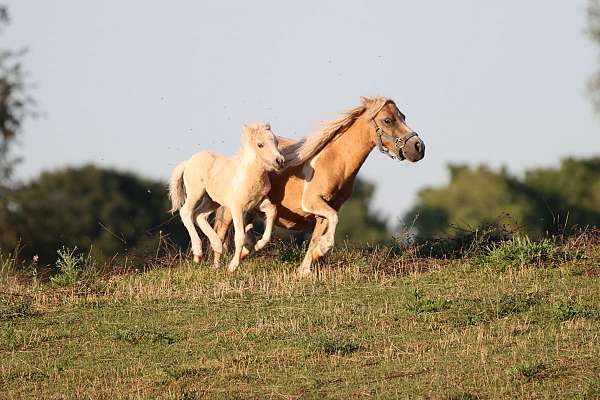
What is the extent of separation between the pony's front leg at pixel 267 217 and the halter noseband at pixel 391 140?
177cm

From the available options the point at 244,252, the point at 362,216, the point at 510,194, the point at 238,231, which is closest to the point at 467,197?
the point at 510,194

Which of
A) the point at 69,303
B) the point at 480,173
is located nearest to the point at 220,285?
the point at 69,303

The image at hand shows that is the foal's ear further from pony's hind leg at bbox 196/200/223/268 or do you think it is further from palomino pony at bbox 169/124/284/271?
pony's hind leg at bbox 196/200/223/268

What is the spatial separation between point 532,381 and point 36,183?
48991 millimetres

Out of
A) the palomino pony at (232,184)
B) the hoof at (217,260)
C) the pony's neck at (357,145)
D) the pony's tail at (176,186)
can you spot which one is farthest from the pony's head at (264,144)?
Answer: the pony's tail at (176,186)

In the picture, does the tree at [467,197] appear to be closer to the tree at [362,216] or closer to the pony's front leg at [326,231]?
the tree at [362,216]

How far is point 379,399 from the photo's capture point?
1042 centimetres

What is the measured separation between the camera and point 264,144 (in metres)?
16.9

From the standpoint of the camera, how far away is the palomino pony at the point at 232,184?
17.0 metres

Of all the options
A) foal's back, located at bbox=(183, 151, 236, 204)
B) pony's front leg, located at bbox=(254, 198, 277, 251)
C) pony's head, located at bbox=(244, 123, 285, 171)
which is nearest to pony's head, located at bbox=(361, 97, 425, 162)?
pony's head, located at bbox=(244, 123, 285, 171)

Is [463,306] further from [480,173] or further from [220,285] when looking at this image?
[480,173]

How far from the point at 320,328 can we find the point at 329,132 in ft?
15.9

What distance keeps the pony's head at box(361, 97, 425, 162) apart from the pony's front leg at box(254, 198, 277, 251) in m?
1.77

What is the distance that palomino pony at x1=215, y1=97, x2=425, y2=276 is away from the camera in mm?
16875
